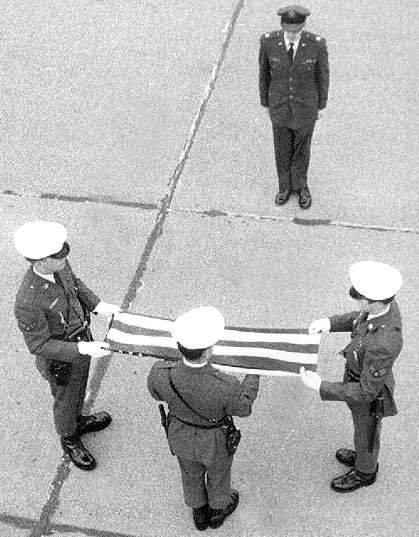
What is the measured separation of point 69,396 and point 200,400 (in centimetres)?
104

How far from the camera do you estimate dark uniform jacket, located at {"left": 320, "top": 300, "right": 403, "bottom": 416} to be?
11.3 feet

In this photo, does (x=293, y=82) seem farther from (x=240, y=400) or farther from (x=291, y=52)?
(x=240, y=400)

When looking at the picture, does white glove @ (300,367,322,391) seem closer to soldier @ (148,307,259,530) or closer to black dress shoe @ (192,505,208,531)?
soldier @ (148,307,259,530)

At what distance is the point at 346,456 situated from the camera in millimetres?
4207

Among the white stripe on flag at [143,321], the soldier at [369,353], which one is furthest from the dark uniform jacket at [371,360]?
the white stripe on flag at [143,321]

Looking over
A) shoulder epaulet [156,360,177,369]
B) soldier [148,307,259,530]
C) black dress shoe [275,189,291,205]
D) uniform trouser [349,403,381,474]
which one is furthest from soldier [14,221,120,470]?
black dress shoe [275,189,291,205]

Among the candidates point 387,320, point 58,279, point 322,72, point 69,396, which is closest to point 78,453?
point 69,396

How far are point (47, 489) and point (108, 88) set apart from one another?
12.4 feet

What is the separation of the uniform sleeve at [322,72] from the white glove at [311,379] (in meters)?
2.09

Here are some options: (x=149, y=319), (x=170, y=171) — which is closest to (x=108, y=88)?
(x=170, y=171)

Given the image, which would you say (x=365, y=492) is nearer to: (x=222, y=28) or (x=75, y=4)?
(x=222, y=28)

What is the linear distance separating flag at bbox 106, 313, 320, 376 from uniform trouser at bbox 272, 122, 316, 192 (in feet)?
5.74

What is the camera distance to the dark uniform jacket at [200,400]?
3.31 meters

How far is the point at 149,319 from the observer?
13.4 ft
